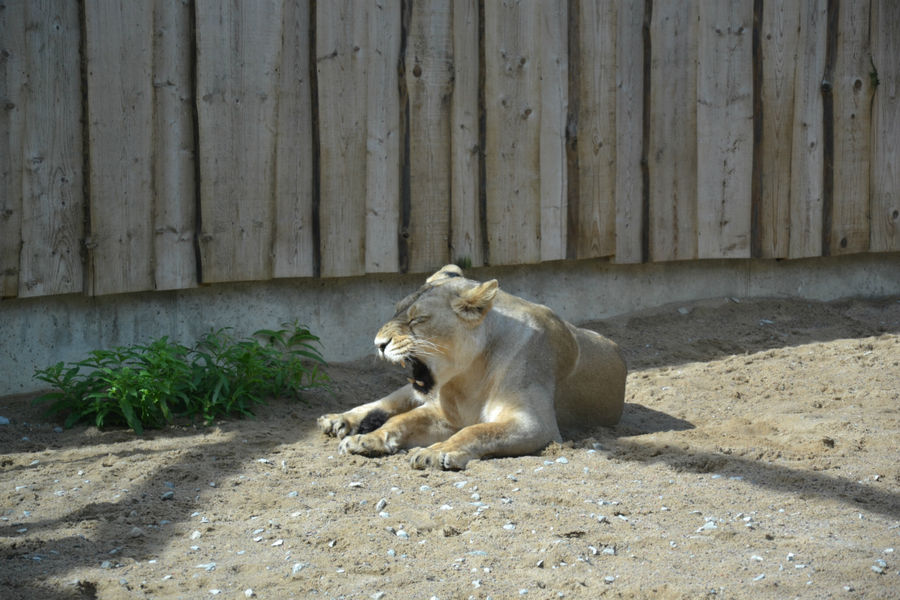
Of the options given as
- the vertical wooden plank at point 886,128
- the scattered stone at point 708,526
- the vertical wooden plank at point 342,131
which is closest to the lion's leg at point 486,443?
the scattered stone at point 708,526

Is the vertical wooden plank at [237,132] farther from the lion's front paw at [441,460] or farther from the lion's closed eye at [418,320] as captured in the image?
the lion's front paw at [441,460]

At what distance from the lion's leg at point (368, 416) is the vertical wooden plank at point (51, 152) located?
1681 millimetres

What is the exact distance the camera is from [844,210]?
26.1 ft

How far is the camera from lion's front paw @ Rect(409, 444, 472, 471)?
4.64 meters

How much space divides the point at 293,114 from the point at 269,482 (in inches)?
103

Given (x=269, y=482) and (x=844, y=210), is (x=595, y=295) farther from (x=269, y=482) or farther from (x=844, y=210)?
(x=269, y=482)

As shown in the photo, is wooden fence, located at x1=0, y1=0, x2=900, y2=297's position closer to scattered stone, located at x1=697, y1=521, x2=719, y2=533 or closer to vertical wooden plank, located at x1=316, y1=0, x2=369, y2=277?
vertical wooden plank, located at x1=316, y1=0, x2=369, y2=277

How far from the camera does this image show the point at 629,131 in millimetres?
7281

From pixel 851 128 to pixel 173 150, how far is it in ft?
17.1

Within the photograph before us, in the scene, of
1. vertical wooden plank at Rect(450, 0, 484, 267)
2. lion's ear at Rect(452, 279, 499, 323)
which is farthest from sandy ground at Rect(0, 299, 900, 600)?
vertical wooden plank at Rect(450, 0, 484, 267)

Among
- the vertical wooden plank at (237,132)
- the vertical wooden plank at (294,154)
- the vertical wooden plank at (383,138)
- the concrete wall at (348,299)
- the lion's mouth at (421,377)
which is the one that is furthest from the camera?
the vertical wooden plank at (383,138)

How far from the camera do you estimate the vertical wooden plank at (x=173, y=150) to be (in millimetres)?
5801

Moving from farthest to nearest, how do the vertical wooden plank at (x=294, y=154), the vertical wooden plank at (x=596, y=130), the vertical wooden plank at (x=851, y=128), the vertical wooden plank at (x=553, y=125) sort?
the vertical wooden plank at (x=851, y=128) < the vertical wooden plank at (x=596, y=130) < the vertical wooden plank at (x=553, y=125) < the vertical wooden plank at (x=294, y=154)

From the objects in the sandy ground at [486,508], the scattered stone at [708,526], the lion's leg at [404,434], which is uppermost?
the lion's leg at [404,434]
